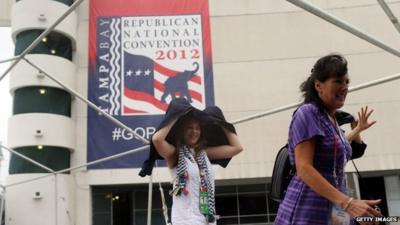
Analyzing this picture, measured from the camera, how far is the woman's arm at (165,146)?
125 inches

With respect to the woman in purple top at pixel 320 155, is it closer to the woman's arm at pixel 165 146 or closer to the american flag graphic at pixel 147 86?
the woman's arm at pixel 165 146

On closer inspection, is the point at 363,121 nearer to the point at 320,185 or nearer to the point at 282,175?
the point at 282,175

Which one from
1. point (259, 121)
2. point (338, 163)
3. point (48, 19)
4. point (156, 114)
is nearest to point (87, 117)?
point (156, 114)

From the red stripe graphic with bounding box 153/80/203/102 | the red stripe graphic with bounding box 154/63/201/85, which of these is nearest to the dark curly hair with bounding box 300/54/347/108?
the red stripe graphic with bounding box 153/80/203/102

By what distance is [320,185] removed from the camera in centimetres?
200

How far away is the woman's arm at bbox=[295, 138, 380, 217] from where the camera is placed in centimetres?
188

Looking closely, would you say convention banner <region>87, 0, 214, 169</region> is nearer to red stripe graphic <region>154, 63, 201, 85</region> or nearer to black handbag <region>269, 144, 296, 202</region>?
red stripe graphic <region>154, 63, 201, 85</region>

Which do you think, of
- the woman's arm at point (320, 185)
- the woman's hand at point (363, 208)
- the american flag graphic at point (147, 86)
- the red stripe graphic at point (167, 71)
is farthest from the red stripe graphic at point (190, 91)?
the woman's hand at point (363, 208)

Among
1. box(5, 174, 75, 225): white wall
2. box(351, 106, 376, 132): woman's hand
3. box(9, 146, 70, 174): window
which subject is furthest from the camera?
box(9, 146, 70, 174): window

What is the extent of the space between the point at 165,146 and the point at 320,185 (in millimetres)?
1421

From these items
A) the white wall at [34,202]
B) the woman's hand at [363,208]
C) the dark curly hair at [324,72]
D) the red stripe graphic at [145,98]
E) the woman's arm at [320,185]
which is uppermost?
the red stripe graphic at [145,98]

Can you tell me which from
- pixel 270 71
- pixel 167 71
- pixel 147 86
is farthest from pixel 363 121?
pixel 270 71

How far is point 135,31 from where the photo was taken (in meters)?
23.7

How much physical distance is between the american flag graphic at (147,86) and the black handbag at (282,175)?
2004cm
